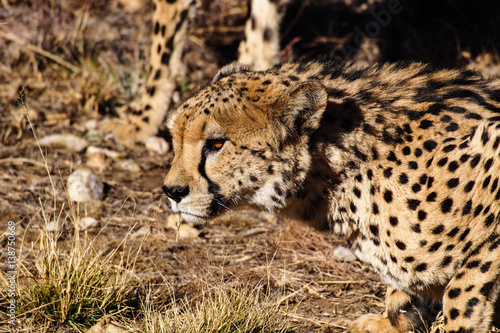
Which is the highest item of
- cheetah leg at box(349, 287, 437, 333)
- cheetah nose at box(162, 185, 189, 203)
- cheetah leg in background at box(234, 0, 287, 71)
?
cheetah leg in background at box(234, 0, 287, 71)

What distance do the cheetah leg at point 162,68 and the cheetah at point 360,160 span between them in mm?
1951

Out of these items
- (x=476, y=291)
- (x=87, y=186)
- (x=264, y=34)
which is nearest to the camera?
(x=476, y=291)

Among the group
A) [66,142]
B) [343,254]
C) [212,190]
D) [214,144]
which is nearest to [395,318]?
[343,254]

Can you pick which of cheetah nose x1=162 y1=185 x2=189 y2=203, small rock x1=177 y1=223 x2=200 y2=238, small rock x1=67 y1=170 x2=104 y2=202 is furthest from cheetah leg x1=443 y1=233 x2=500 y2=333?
small rock x1=67 y1=170 x2=104 y2=202

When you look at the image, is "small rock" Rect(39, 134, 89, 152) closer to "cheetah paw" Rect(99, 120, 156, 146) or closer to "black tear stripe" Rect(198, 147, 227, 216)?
"cheetah paw" Rect(99, 120, 156, 146)

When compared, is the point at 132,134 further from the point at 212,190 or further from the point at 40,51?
the point at 212,190

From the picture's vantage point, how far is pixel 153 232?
12.8 feet

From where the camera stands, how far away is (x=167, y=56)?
487 centimetres

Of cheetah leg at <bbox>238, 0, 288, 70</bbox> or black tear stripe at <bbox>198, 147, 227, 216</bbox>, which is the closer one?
black tear stripe at <bbox>198, 147, 227, 216</bbox>

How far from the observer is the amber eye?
9.14ft

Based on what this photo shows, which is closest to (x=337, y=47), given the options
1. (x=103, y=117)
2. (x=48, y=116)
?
(x=103, y=117)

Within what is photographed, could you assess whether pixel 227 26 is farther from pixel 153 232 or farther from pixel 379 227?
pixel 379 227

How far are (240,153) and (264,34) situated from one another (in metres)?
2.49

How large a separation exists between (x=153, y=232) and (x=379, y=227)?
1653 millimetres
